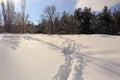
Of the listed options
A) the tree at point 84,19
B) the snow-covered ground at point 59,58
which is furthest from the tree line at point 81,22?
the snow-covered ground at point 59,58

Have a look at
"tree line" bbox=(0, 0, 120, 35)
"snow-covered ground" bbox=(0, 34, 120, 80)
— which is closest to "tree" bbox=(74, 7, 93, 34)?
"tree line" bbox=(0, 0, 120, 35)

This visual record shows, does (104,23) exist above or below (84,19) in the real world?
below

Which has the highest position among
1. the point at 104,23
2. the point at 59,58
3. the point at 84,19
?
the point at 84,19

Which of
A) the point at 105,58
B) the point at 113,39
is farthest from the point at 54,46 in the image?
the point at 113,39

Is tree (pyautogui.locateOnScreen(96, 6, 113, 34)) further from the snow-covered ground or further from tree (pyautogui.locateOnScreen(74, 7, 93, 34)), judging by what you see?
the snow-covered ground

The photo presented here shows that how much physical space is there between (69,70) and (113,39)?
6.53 ft

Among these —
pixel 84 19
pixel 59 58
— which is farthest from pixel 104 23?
pixel 59 58

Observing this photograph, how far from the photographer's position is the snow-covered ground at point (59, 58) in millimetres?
2639

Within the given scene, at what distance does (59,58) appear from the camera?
3.29 metres

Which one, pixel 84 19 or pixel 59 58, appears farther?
pixel 84 19

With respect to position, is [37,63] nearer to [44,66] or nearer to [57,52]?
[44,66]

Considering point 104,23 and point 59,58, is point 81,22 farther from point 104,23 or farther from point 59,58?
point 59,58

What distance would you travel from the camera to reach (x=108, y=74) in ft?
8.68

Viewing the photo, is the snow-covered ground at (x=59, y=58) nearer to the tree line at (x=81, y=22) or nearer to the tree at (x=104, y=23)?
the tree line at (x=81, y=22)
